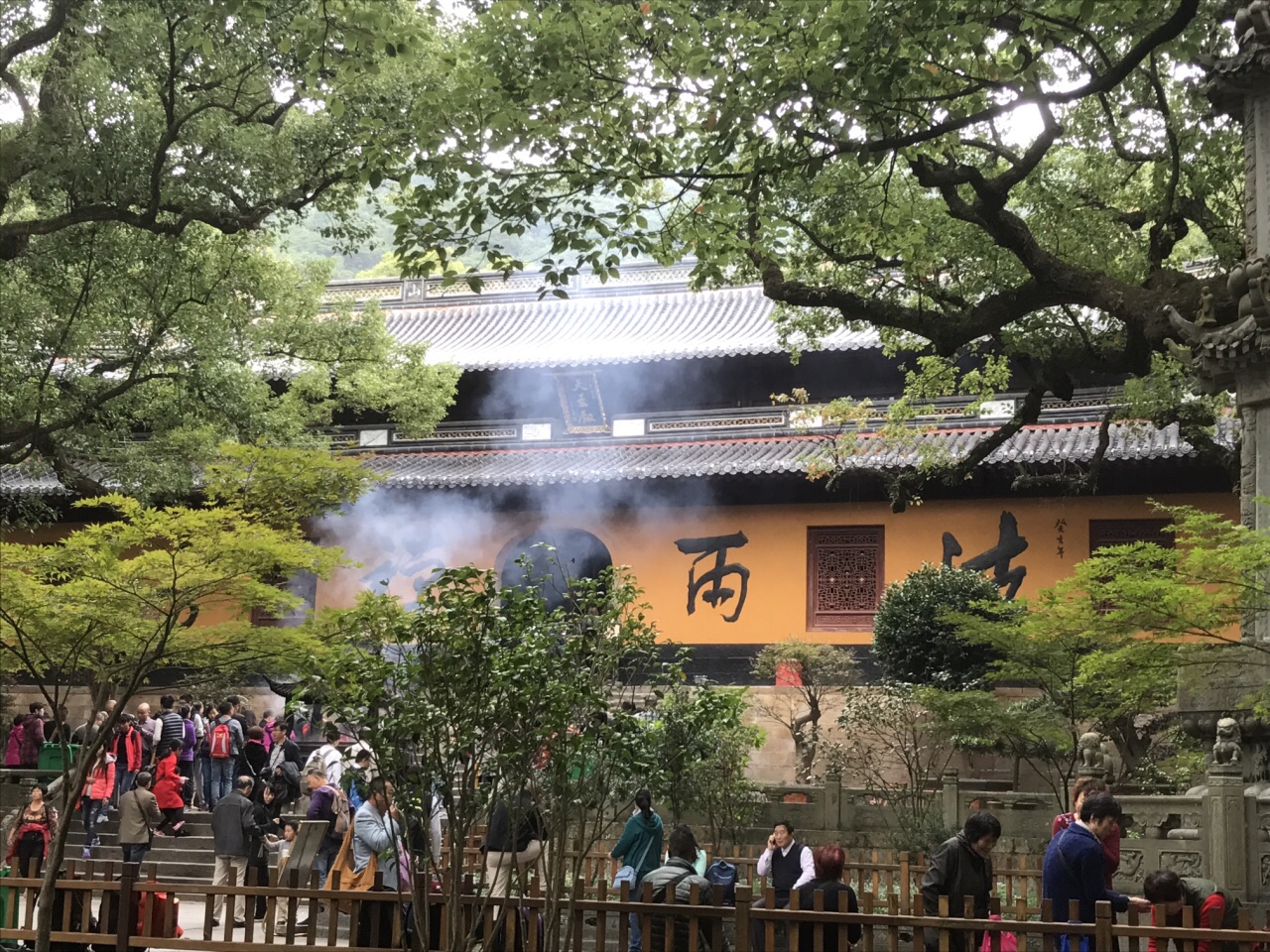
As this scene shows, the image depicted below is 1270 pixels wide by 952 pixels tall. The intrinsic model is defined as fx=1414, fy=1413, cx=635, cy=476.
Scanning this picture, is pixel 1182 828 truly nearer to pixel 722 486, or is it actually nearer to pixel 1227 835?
pixel 1227 835

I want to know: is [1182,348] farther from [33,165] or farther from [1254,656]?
[33,165]

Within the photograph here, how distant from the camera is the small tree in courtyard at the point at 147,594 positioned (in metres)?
8.83

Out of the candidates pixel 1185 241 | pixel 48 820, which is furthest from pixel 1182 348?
pixel 1185 241

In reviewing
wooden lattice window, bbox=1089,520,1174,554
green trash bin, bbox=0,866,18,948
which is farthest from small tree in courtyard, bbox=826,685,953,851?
green trash bin, bbox=0,866,18,948

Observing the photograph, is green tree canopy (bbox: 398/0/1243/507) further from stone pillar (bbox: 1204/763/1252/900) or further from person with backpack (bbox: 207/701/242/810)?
person with backpack (bbox: 207/701/242/810)

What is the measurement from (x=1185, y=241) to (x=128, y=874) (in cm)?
1697

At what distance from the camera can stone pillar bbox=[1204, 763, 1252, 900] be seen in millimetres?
9172

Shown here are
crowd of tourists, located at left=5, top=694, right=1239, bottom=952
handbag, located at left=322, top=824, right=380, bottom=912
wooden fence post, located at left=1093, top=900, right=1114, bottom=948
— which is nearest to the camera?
wooden fence post, located at left=1093, top=900, right=1114, bottom=948

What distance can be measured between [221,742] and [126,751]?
40.4 inches

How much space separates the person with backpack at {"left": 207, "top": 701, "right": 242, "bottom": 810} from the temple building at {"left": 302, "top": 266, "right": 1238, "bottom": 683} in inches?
139

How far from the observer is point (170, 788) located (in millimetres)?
15320

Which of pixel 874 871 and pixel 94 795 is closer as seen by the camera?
pixel 874 871

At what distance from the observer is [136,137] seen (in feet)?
37.6

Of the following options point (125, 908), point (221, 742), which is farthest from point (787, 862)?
point (221, 742)
